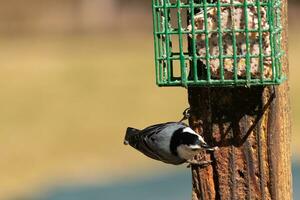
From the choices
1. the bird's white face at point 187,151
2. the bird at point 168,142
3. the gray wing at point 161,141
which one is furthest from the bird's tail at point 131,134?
the bird's white face at point 187,151

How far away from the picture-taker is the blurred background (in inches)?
599

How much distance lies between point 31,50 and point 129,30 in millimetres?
3255

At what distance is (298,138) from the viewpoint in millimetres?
17750

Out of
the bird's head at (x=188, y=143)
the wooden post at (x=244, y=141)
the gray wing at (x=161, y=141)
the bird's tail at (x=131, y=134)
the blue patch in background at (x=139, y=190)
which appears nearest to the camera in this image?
the wooden post at (x=244, y=141)

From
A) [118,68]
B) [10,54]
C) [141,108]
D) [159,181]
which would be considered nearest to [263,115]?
[159,181]

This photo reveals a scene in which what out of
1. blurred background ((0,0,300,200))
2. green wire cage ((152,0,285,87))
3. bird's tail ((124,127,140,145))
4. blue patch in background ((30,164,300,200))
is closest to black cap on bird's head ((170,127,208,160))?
green wire cage ((152,0,285,87))

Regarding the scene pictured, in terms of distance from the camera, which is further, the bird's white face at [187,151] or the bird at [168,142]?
the bird at [168,142]

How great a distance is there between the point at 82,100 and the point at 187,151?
18.9m

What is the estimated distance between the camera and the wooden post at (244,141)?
5.05 m

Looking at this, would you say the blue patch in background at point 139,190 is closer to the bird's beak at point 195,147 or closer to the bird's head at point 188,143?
the bird's head at point 188,143

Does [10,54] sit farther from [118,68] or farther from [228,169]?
[228,169]

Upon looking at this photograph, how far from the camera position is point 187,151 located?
5.68 metres

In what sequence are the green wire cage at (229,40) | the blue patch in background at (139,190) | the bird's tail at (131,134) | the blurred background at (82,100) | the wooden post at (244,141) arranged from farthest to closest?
the blurred background at (82,100) < the blue patch in background at (139,190) < the bird's tail at (131,134) < the green wire cage at (229,40) < the wooden post at (244,141)

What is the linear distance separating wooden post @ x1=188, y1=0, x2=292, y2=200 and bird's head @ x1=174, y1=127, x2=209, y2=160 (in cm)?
4
